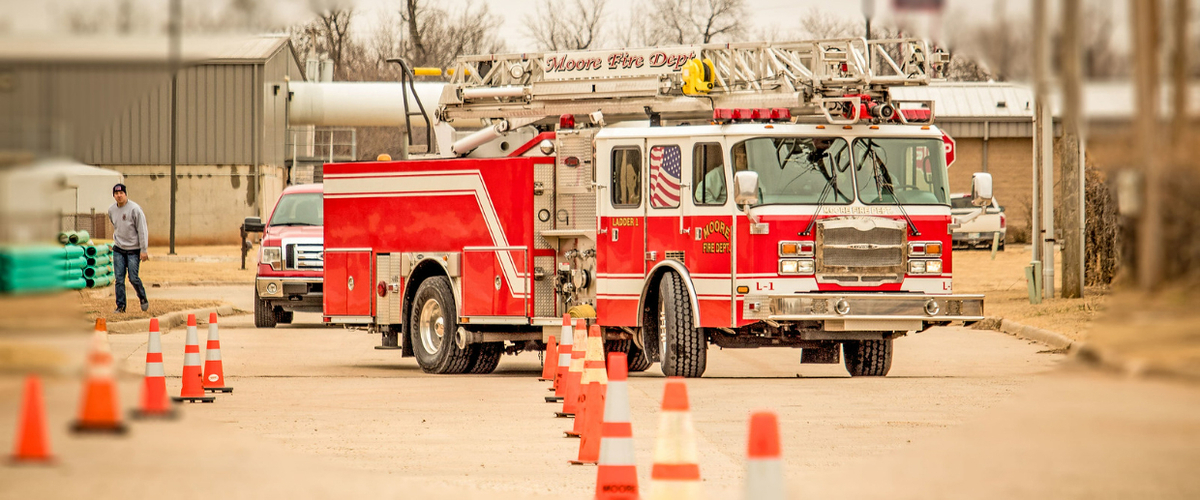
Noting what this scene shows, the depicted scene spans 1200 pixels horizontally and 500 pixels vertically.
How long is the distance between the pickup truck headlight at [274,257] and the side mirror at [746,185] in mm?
10464

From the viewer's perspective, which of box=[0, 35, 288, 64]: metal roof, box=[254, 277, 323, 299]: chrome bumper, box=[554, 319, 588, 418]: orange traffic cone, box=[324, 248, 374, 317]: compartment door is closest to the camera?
box=[0, 35, 288, 64]: metal roof

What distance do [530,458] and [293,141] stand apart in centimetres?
2162

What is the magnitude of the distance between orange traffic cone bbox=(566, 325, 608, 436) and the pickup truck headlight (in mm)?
12818

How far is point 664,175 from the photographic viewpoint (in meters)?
15.2

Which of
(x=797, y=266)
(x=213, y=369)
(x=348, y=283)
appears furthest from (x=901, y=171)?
(x=213, y=369)

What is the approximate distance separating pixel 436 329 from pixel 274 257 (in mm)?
6933

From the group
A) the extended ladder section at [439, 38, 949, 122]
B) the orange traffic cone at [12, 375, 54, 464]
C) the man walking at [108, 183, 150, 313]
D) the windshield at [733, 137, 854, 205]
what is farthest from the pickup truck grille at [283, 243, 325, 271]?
the orange traffic cone at [12, 375, 54, 464]

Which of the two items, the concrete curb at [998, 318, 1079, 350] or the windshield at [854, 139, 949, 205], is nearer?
the windshield at [854, 139, 949, 205]

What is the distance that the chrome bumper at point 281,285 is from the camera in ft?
74.8

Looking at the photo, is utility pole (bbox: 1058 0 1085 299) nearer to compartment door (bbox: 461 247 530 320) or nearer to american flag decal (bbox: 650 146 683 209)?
american flag decal (bbox: 650 146 683 209)

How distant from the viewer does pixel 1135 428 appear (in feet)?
11.0

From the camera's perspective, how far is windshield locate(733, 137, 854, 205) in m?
14.6

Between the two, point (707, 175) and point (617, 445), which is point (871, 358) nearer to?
point (707, 175)

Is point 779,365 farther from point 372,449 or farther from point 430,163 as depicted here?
point 372,449
